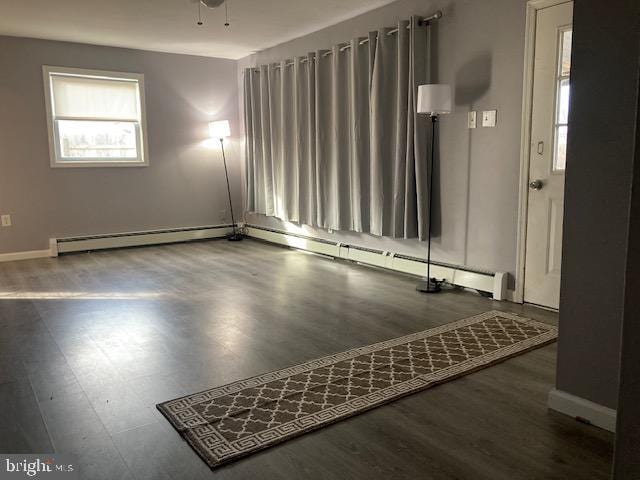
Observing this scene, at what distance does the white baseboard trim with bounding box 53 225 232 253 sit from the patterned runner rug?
459 cm

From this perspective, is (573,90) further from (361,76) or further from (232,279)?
(232,279)

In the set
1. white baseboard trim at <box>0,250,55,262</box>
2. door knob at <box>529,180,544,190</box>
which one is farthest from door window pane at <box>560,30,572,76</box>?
white baseboard trim at <box>0,250,55,262</box>

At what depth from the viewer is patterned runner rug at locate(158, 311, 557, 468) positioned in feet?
7.16

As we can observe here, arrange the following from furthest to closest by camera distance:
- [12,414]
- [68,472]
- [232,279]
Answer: [232,279] → [12,414] → [68,472]

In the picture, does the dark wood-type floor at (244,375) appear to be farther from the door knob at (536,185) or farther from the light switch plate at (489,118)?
the light switch plate at (489,118)

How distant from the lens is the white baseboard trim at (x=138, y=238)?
6.41 metres

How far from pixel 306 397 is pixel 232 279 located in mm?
2622

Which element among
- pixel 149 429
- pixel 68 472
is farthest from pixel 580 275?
pixel 68 472

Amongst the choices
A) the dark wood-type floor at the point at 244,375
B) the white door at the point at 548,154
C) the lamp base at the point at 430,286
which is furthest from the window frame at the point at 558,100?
the lamp base at the point at 430,286

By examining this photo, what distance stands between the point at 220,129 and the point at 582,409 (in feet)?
19.1

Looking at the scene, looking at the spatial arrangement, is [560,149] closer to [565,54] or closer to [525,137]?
[525,137]

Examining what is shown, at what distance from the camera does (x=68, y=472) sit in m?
1.91

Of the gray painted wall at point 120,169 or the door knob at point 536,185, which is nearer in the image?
the door knob at point 536,185

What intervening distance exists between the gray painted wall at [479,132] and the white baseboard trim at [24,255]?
4.46 meters
